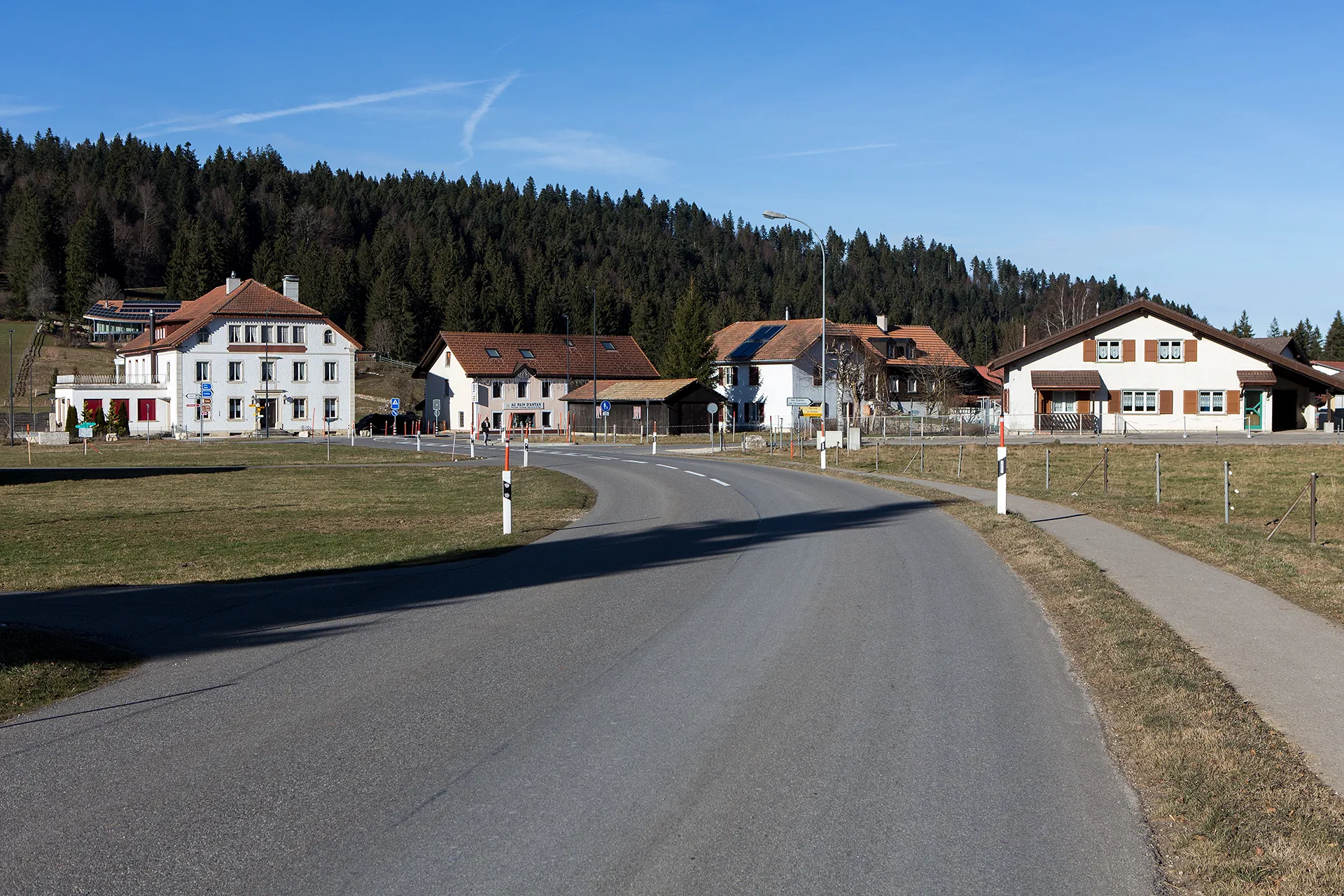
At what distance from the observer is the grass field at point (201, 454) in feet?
154

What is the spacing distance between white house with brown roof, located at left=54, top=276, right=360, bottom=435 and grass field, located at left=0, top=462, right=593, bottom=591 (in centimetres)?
4471

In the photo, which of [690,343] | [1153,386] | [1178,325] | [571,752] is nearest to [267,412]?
[690,343]

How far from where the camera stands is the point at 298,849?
4.86 metres

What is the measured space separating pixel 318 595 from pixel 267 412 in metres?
73.3

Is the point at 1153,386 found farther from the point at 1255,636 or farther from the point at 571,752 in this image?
the point at 571,752

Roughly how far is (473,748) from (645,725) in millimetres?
1059

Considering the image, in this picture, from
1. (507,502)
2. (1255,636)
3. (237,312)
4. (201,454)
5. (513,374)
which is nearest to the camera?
(1255,636)

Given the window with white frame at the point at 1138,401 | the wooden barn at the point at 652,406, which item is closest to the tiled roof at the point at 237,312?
the wooden barn at the point at 652,406

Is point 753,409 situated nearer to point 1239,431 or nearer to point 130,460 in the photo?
point 1239,431

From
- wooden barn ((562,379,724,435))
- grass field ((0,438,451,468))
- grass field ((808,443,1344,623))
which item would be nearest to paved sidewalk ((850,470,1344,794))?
grass field ((808,443,1344,623))

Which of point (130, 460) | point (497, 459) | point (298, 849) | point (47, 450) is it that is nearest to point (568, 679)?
point (298, 849)

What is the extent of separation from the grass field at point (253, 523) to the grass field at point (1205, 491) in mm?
10220

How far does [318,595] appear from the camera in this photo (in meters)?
12.4

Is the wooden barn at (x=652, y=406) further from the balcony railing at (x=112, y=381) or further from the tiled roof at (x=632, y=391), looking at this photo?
the balcony railing at (x=112, y=381)
